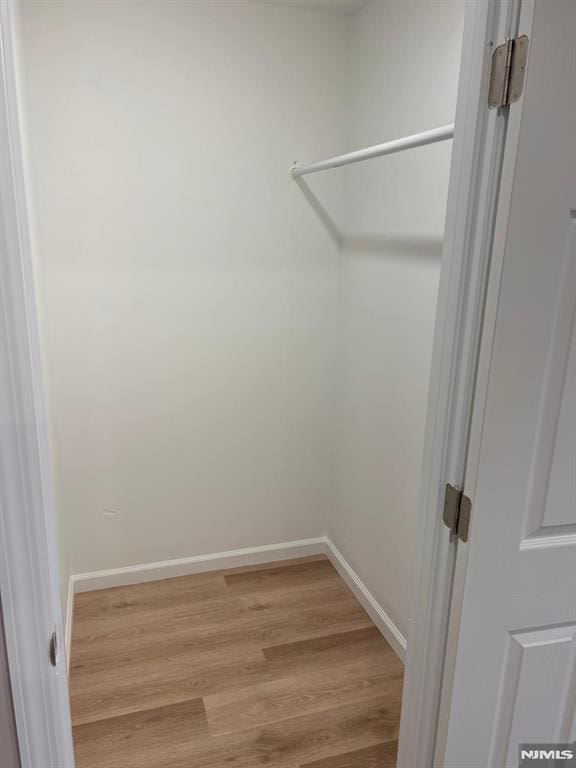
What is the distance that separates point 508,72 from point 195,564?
97.2 inches

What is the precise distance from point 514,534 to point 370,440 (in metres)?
1.41

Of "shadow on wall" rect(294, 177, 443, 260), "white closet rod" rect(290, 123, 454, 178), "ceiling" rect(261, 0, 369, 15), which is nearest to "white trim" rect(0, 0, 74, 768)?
"white closet rod" rect(290, 123, 454, 178)

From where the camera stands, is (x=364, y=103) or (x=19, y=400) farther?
(x=364, y=103)

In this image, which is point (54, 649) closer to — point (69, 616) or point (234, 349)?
point (69, 616)

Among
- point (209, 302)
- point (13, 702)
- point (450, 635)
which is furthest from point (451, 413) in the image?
point (209, 302)

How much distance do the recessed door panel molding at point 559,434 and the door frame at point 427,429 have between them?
0.45 ft

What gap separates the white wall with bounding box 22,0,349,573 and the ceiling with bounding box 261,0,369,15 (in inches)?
1.8

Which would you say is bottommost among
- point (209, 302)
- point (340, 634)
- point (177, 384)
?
point (340, 634)

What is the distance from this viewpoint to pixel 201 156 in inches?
94.3

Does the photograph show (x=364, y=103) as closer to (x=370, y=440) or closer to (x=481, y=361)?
(x=370, y=440)

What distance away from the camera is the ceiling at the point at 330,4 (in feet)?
7.49

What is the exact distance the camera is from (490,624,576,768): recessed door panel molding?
3.79 feet

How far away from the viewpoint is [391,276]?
222 centimetres

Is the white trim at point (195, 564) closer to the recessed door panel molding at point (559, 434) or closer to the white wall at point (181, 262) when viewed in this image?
the white wall at point (181, 262)
